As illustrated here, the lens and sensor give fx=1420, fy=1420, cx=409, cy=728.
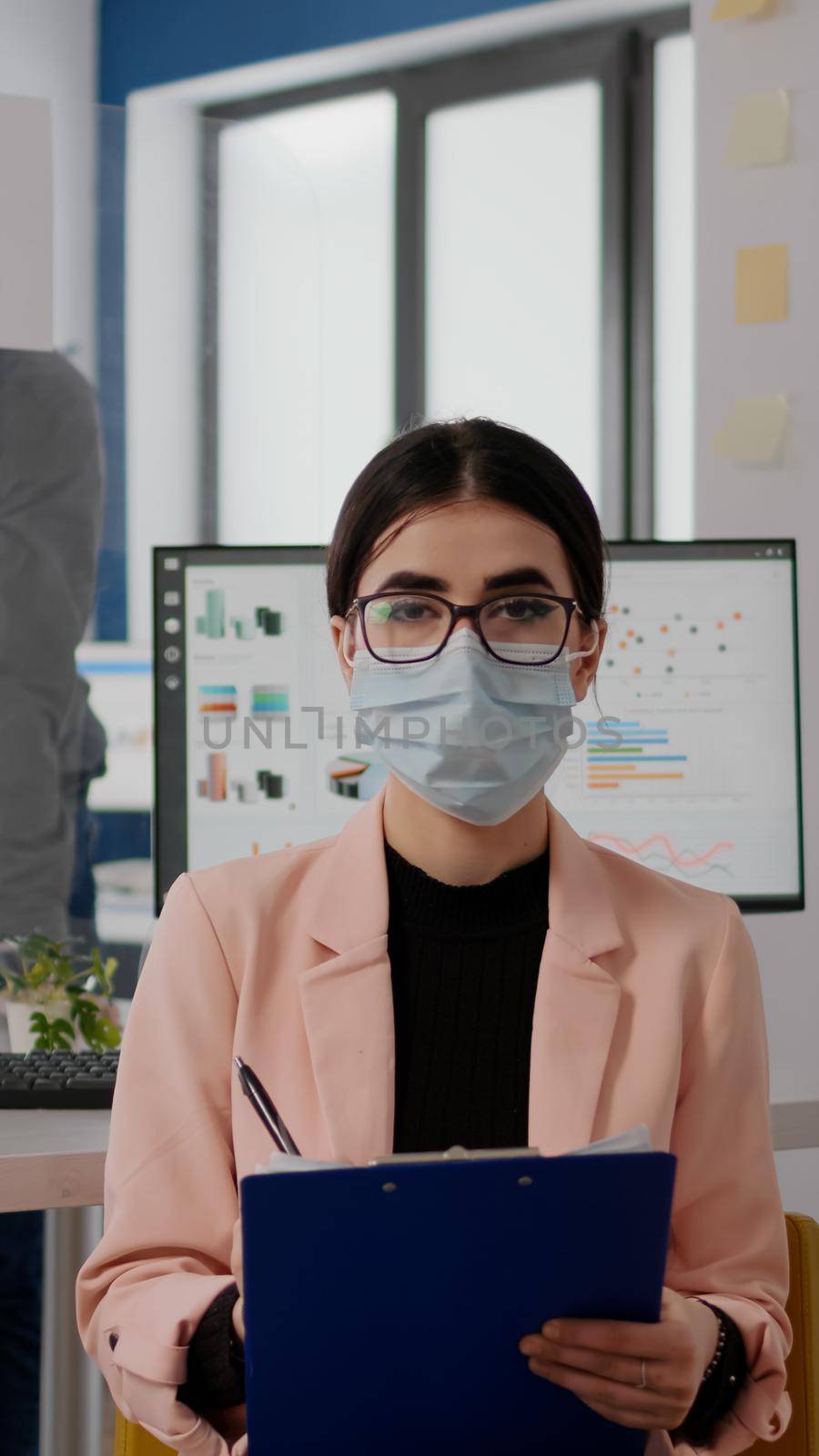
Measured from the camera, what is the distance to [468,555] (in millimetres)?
1079

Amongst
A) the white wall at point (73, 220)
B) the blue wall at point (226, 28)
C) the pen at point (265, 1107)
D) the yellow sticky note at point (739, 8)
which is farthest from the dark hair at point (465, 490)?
the blue wall at point (226, 28)

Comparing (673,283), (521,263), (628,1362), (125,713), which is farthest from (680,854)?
(521,263)

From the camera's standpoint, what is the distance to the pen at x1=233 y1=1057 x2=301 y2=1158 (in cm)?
93

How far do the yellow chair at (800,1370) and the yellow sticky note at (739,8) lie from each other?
145 cm

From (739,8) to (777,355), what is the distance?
432 millimetres

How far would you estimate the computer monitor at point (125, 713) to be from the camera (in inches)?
114

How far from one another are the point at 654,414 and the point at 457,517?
106 inches

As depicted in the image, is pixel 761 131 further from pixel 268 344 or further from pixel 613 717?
pixel 268 344

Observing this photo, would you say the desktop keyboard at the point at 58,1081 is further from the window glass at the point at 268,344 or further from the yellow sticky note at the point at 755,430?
the window glass at the point at 268,344

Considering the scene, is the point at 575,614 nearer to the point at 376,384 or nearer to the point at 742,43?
the point at 742,43

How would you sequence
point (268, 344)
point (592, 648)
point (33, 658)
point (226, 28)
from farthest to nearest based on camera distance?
point (226, 28) → point (268, 344) → point (33, 658) → point (592, 648)

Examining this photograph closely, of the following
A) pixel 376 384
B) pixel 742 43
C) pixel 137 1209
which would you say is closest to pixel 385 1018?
pixel 137 1209

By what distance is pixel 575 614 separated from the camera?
1130 millimetres

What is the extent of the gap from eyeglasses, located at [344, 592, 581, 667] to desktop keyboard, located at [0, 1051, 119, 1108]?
0.53 m
